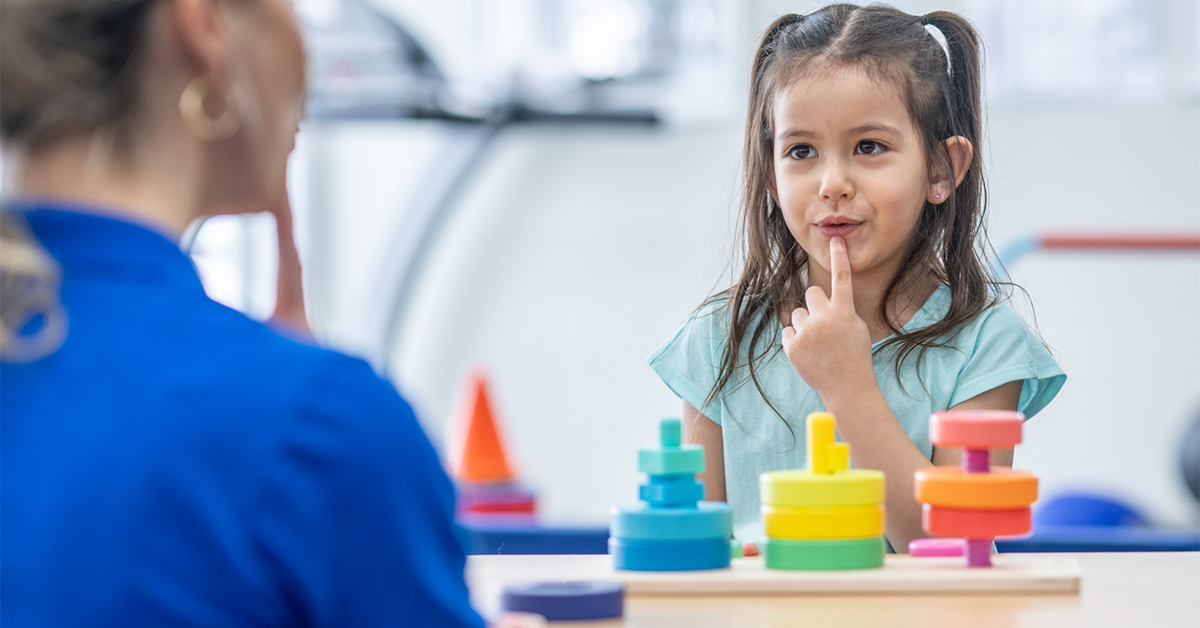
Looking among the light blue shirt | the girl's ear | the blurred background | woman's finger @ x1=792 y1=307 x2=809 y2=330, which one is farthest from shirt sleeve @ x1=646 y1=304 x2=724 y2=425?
the blurred background

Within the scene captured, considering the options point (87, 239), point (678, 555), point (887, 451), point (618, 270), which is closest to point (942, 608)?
point (678, 555)

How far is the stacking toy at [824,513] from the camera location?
31.4 inches

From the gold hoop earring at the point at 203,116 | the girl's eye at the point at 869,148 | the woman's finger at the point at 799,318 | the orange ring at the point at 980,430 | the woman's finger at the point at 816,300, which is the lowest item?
the orange ring at the point at 980,430

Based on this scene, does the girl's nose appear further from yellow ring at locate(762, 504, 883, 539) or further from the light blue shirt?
yellow ring at locate(762, 504, 883, 539)

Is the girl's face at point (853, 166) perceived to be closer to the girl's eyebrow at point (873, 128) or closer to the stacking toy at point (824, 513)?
the girl's eyebrow at point (873, 128)

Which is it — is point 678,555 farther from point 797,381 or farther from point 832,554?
point 797,381

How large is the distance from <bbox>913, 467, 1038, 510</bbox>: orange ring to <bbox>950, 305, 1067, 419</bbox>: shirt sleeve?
0.28 m

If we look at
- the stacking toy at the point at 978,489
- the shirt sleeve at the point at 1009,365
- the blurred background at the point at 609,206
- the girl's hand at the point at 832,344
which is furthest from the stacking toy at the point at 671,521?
the blurred background at the point at 609,206

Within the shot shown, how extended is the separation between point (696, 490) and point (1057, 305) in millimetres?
3554

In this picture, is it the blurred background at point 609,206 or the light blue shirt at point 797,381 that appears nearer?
the light blue shirt at point 797,381

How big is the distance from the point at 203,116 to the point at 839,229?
70 cm

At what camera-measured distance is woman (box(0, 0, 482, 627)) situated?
0.47m

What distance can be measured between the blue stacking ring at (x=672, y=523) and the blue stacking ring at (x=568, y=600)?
3.7 inches

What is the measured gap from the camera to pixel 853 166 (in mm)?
1115
